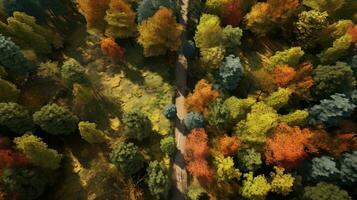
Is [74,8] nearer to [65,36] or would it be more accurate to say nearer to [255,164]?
[65,36]

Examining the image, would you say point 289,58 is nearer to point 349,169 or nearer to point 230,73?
point 230,73

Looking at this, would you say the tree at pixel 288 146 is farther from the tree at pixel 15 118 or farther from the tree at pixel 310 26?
the tree at pixel 15 118

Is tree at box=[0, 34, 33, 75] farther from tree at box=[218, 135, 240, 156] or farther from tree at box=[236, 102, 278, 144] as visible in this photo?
tree at box=[236, 102, 278, 144]

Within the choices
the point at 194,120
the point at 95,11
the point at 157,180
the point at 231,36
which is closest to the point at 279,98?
the point at 231,36

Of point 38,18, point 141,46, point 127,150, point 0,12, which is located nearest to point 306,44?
point 141,46

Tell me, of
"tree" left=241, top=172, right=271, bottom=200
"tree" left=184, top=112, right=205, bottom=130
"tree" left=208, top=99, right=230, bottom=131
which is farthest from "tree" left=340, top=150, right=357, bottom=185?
"tree" left=184, top=112, right=205, bottom=130

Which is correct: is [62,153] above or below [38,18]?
below
